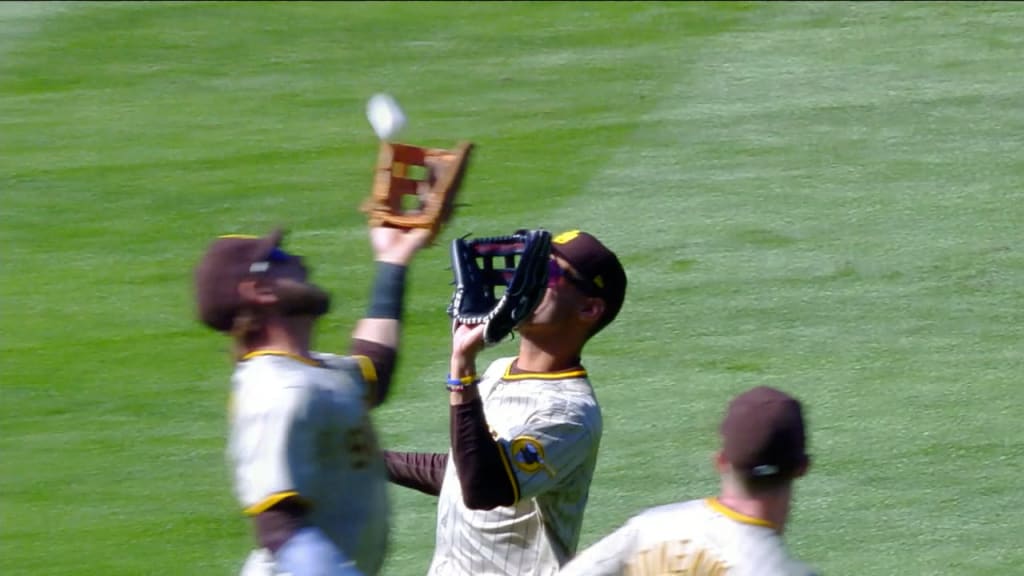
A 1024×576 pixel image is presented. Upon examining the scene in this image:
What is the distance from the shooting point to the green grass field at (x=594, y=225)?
21.3 feet

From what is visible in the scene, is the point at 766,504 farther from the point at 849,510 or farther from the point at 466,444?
the point at 849,510

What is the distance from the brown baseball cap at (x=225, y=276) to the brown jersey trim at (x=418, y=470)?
1146mm

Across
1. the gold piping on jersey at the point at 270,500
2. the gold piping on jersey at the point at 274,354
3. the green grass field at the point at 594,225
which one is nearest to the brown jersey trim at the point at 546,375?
the gold piping on jersey at the point at 274,354

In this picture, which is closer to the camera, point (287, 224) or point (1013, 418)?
point (1013, 418)

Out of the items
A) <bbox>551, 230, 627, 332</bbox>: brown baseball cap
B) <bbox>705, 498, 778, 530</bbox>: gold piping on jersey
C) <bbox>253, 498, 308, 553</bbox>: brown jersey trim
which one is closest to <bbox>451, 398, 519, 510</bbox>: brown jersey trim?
<bbox>551, 230, 627, 332</bbox>: brown baseball cap

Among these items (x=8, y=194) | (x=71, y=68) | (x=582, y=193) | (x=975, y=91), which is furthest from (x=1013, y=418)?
(x=71, y=68)

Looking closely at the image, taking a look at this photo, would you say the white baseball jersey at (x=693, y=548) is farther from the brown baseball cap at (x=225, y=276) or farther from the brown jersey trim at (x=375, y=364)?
the brown baseball cap at (x=225, y=276)

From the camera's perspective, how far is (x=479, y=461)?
153 inches

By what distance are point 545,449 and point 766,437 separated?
34.9 inches

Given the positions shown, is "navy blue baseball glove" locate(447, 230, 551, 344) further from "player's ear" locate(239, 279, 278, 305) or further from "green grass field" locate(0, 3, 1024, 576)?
"green grass field" locate(0, 3, 1024, 576)

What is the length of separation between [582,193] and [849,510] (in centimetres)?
308

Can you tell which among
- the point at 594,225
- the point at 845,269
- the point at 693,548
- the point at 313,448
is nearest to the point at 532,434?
the point at 313,448

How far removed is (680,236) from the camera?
8.62 m

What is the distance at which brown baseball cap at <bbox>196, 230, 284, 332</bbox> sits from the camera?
348 centimetres
